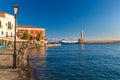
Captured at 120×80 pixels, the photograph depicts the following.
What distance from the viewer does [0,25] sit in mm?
64062

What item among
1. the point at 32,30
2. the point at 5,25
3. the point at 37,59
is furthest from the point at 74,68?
the point at 32,30

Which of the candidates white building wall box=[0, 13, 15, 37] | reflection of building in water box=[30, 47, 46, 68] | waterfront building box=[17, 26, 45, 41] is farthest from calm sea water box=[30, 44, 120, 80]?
waterfront building box=[17, 26, 45, 41]

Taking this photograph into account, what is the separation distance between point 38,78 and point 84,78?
427 cm

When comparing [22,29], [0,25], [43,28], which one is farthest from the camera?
[43,28]

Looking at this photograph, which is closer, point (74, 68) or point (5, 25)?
point (74, 68)

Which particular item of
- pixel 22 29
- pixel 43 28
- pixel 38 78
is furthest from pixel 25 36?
pixel 38 78

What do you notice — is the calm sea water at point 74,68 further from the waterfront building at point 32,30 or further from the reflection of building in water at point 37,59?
the waterfront building at point 32,30

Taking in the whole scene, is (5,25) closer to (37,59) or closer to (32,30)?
(37,59)

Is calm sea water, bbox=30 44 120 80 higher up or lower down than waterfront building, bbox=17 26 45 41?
lower down

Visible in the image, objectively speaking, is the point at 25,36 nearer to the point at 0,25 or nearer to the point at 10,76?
the point at 0,25

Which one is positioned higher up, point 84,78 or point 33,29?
point 33,29

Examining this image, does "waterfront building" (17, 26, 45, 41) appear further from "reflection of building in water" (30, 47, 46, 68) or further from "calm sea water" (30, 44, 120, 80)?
"calm sea water" (30, 44, 120, 80)

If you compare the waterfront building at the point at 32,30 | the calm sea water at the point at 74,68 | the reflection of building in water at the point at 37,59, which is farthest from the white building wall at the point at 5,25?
the waterfront building at the point at 32,30

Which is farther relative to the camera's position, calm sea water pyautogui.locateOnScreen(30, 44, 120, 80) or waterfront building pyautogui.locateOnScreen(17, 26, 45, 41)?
waterfront building pyautogui.locateOnScreen(17, 26, 45, 41)
